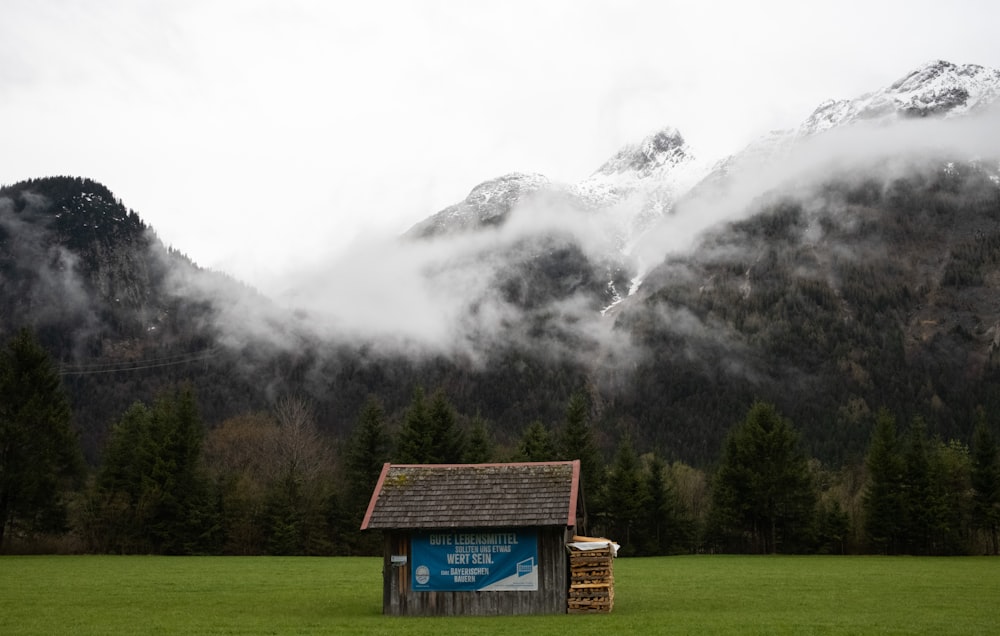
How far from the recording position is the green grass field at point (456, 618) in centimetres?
2162

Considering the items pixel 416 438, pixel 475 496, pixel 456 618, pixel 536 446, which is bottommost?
pixel 456 618

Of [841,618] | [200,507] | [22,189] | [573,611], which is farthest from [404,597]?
[22,189]

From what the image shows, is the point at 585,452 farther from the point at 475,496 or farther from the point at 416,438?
the point at 475,496

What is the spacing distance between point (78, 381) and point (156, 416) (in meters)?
116

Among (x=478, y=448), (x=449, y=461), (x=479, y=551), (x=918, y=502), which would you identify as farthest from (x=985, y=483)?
(x=479, y=551)

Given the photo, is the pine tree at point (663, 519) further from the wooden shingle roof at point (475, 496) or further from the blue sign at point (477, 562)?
the blue sign at point (477, 562)

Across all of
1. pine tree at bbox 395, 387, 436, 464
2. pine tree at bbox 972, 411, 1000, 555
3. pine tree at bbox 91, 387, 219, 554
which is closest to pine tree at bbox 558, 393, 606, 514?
pine tree at bbox 395, 387, 436, 464

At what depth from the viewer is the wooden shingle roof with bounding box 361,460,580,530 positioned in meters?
26.2

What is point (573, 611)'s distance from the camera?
1032 inches

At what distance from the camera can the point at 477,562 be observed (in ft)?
86.7

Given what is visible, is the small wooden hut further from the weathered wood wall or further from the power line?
the power line

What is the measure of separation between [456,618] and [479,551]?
7.32 feet

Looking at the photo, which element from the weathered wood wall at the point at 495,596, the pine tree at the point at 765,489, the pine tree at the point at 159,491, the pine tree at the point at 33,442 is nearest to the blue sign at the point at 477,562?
the weathered wood wall at the point at 495,596

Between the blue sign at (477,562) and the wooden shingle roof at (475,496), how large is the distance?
62 cm
